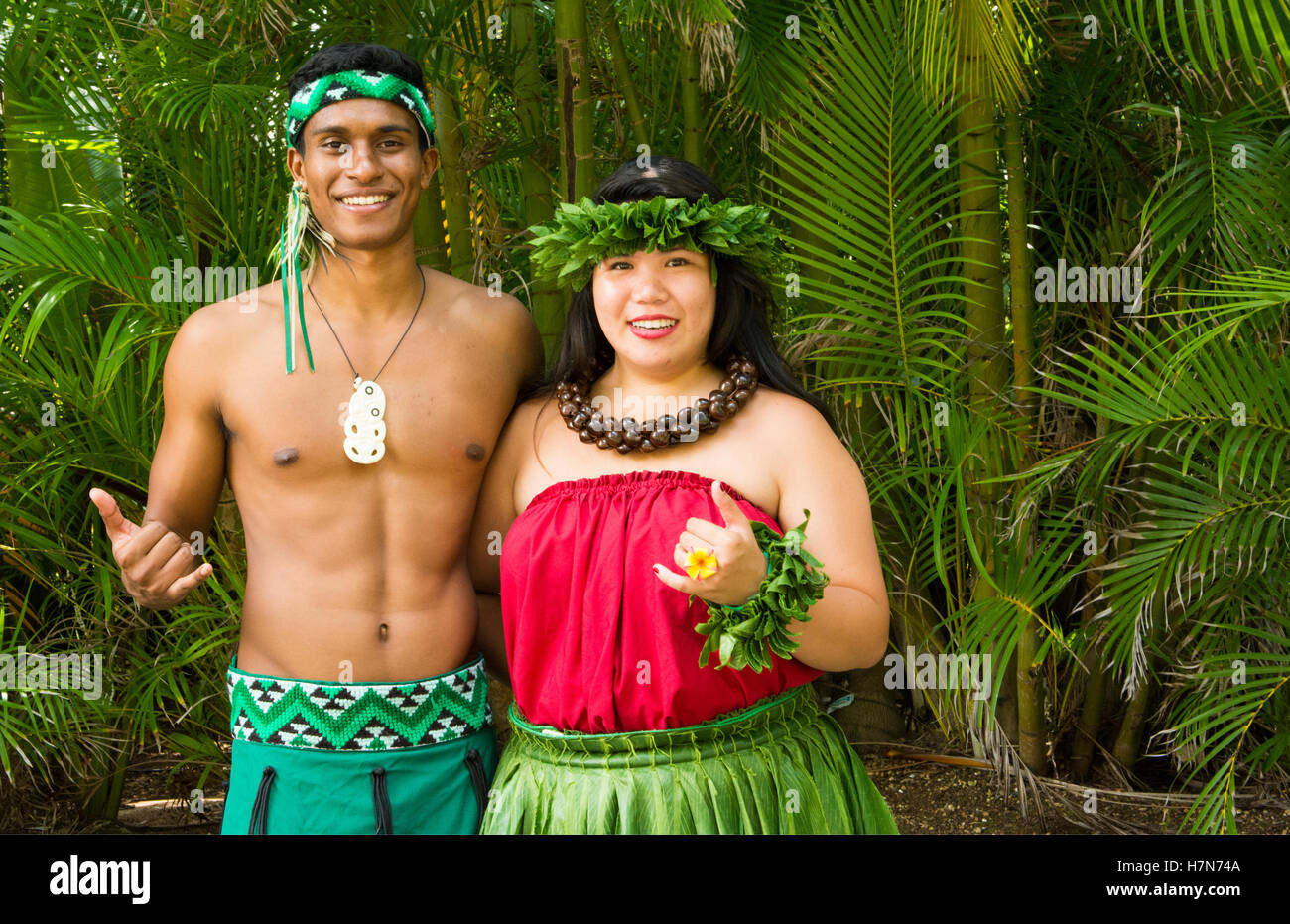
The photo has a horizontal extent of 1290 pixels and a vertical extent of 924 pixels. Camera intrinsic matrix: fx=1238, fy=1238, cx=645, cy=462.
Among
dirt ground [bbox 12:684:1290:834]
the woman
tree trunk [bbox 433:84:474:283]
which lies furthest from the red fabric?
tree trunk [bbox 433:84:474:283]

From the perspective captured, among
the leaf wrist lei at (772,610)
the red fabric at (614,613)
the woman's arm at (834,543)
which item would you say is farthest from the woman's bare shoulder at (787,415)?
the leaf wrist lei at (772,610)

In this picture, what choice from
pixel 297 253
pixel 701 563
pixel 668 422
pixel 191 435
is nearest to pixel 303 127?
pixel 297 253

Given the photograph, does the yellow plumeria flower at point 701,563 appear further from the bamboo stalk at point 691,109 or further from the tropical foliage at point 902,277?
the bamboo stalk at point 691,109

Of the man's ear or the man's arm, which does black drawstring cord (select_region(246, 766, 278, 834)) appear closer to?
the man's arm

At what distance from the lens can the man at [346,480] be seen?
6.35 feet

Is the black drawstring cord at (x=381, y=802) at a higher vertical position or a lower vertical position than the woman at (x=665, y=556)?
lower

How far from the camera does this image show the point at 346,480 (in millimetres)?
1953

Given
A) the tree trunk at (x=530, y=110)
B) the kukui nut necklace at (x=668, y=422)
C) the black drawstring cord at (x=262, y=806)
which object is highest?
the tree trunk at (x=530, y=110)

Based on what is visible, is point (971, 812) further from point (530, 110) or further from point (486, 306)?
point (530, 110)

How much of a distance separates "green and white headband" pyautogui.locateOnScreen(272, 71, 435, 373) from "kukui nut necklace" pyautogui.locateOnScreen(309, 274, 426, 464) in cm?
9

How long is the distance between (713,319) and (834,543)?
0.42 metres

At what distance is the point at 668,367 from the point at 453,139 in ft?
4.66

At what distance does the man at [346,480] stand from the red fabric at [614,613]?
20cm

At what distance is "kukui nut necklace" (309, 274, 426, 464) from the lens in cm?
194
